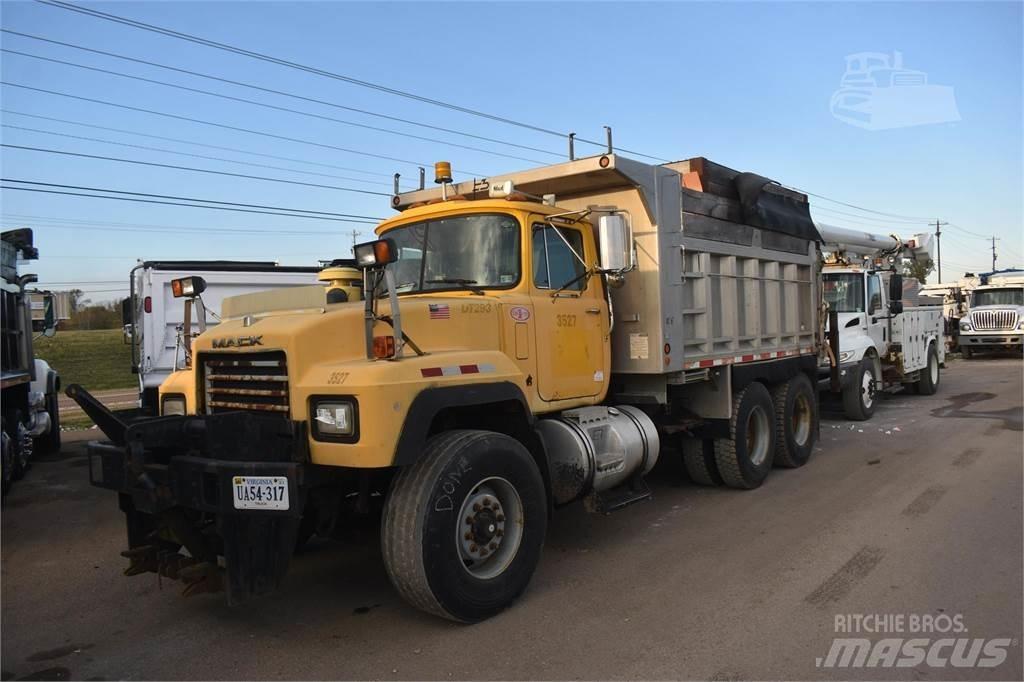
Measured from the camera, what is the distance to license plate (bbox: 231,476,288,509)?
3.74 m

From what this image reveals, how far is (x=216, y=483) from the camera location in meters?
3.74

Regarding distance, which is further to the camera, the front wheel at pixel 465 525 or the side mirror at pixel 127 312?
the side mirror at pixel 127 312

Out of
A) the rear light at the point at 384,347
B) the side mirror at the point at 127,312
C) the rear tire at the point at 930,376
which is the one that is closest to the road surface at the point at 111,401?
the side mirror at the point at 127,312

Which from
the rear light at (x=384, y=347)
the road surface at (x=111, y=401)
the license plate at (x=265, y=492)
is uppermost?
the rear light at (x=384, y=347)

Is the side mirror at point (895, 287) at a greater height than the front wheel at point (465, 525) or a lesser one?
greater

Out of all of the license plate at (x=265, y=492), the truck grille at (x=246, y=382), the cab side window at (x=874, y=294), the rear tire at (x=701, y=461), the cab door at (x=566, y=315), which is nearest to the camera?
the license plate at (x=265, y=492)

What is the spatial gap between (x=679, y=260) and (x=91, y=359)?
3156 centimetres

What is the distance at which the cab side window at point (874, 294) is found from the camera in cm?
1312

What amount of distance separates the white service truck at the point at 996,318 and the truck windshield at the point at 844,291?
1499 centimetres

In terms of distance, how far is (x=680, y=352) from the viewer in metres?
6.57

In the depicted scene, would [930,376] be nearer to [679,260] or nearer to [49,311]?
[679,260]

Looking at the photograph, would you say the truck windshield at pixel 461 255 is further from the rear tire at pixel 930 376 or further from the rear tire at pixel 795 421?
the rear tire at pixel 930 376

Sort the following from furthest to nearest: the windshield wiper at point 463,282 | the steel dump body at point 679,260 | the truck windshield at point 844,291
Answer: the truck windshield at point 844,291
the steel dump body at point 679,260
the windshield wiper at point 463,282

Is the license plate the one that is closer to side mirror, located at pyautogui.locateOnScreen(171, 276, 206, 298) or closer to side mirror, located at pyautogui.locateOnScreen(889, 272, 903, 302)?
side mirror, located at pyautogui.locateOnScreen(171, 276, 206, 298)
